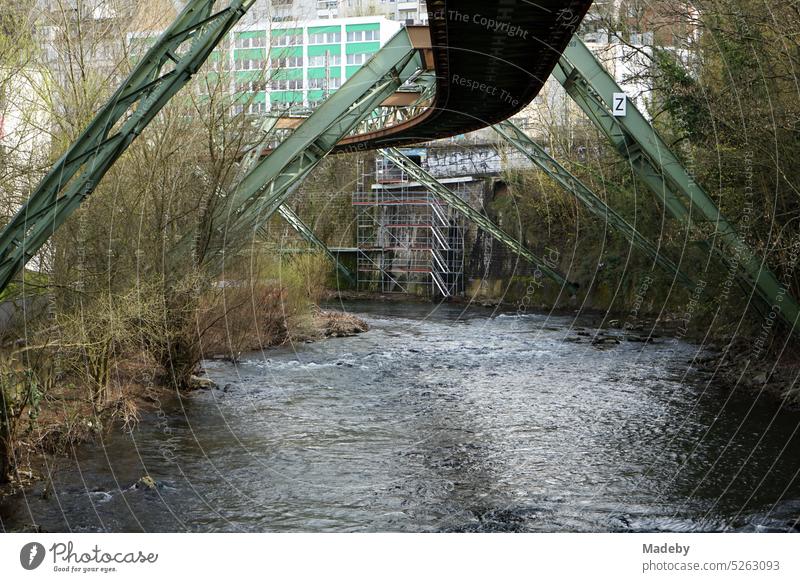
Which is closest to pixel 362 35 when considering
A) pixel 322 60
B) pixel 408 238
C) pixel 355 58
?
pixel 355 58

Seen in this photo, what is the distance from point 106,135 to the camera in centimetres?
995

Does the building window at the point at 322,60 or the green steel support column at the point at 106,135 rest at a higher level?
the building window at the point at 322,60

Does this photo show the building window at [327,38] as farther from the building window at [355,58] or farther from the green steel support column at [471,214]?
the green steel support column at [471,214]

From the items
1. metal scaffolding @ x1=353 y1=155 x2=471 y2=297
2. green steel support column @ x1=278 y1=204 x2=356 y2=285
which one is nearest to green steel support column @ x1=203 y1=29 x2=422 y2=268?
green steel support column @ x1=278 y1=204 x2=356 y2=285

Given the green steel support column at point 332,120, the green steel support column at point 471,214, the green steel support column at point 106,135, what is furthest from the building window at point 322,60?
the green steel support column at point 106,135

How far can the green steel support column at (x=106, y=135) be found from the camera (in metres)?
9.80

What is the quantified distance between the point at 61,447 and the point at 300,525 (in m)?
4.44

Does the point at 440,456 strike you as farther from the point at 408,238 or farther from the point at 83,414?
the point at 408,238

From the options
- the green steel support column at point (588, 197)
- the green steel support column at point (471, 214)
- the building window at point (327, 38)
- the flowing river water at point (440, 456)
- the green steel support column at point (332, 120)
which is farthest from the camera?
the building window at point (327, 38)

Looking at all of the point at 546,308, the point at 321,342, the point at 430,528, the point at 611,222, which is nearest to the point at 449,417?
the point at 430,528

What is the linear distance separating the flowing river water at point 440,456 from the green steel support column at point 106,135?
10.1 feet

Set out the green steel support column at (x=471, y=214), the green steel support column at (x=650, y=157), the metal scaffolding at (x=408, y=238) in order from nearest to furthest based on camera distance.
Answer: the green steel support column at (x=650, y=157) → the green steel support column at (x=471, y=214) → the metal scaffolding at (x=408, y=238)

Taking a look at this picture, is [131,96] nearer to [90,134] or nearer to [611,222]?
[90,134]

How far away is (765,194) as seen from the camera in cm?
1566
